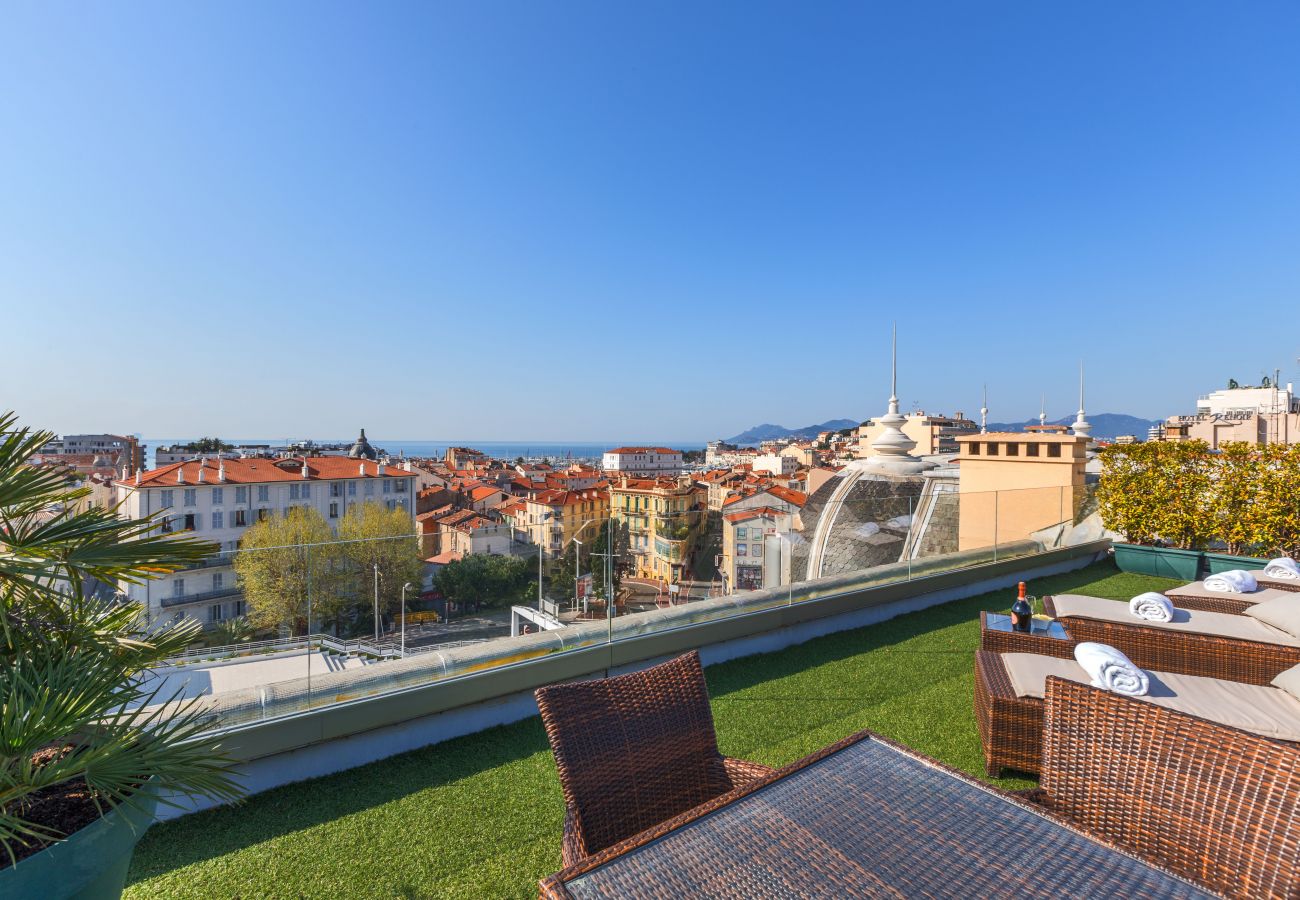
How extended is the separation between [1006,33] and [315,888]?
45.9 feet

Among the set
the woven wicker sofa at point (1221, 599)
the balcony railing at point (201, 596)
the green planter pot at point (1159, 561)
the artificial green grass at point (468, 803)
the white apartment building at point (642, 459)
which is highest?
the balcony railing at point (201, 596)

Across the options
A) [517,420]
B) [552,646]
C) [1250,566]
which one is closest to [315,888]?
[552,646]

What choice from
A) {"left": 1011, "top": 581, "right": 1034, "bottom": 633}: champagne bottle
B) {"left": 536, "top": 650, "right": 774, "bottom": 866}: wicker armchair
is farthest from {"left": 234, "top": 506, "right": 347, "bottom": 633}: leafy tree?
{"left": 1011, "top": 581, "right": 1034, "bottom": 633}: champagne bottle

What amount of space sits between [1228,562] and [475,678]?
8.45 metres

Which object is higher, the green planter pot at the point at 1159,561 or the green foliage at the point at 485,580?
the green foliage at the point at 485,580

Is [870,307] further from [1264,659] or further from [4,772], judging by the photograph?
[4,772]

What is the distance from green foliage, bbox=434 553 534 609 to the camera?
135 inches

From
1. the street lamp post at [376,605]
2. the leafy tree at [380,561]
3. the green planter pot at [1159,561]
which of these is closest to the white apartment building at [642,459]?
the green planter pot at [1159,561]

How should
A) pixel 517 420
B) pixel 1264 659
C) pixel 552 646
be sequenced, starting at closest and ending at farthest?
pixel 1264 659, pixel 552 646, pixel 517 420

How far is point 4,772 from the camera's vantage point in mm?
1089

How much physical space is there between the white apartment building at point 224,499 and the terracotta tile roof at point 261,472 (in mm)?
25

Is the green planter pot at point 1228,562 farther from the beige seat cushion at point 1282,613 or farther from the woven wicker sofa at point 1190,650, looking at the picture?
the woven wicker sofa at point 1190,650

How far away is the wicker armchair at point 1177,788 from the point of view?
4.15 feet

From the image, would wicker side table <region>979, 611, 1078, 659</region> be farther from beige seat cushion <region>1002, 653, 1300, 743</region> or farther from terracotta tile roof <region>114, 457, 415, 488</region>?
terracotta tile roof <region>114, 457, 415, 488</region>
